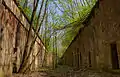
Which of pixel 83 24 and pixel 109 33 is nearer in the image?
pixel 109 33

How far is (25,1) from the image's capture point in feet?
35.9

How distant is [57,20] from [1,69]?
1131cm

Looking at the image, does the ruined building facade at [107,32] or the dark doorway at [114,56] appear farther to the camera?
the dark doorway at [114,56]

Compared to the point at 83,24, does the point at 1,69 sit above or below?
below

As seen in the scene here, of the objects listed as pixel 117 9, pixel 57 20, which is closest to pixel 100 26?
pixel 117 9

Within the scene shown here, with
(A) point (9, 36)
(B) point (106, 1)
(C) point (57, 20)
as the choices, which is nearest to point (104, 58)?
(B) point (106, 1)

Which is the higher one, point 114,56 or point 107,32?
point 107,32

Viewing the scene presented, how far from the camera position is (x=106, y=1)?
284 inches

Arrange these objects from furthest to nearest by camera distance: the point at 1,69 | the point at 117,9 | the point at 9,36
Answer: the point at 117,9, the point at 9,36, the point at 1,69

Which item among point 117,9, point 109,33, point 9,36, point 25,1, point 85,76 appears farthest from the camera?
point 25,1

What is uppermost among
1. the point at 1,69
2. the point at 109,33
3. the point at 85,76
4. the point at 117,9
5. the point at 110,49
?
the point at 117,9

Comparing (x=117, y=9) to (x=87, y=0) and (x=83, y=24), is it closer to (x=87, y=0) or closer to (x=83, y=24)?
(x=83, y=24)

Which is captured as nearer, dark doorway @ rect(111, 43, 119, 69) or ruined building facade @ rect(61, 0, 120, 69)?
ruined building facade @ rect(61, 0, 120, 69)

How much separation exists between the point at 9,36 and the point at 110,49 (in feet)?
12.9
